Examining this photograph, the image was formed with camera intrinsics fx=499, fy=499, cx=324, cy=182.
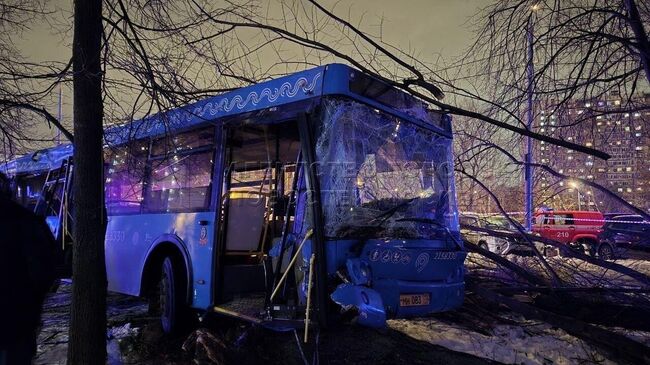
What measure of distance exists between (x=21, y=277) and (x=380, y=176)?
3697mm

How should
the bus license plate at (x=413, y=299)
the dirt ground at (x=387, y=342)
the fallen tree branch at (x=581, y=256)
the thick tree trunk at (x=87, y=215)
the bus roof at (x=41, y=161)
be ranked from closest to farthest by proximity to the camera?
1. the thick tree trunk at (x=87, y=215)
2. the bus license plate at (x=413, y=299)
3. the dirt ground at (x=387, y=342)
4. the fallen tree branch at (x=581, y=256)
5. the bus roof at (x=41, y=161)

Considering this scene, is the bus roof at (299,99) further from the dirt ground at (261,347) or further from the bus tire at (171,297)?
the dirt ground at (261,347)

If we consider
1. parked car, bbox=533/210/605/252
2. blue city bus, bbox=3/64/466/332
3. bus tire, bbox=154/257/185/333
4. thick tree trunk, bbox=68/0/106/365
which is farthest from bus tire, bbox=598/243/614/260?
thick tree trunk, bbox=68/0/106/365

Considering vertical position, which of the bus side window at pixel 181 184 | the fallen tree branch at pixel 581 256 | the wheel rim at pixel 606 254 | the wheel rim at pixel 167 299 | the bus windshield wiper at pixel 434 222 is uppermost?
the bus side window at pixel 181 184

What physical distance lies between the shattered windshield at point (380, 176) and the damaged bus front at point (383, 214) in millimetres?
10

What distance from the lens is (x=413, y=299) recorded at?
212 inches

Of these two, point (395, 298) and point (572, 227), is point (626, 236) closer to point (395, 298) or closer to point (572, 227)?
point (572, 227)

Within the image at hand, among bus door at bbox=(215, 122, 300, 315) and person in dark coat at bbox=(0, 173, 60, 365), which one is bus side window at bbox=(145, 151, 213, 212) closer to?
bus door at bbox=(215, 122, 300, 315)

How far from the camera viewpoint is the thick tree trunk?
4.33 meters

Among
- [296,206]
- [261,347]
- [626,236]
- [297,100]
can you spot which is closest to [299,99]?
[297,100]

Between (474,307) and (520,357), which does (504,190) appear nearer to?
(474,307)

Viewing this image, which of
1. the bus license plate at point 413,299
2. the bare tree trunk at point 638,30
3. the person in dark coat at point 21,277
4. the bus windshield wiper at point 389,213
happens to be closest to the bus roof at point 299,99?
the bus windshield wiper at point 389,213

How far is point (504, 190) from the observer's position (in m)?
9.10

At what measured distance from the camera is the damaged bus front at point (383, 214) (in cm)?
495
